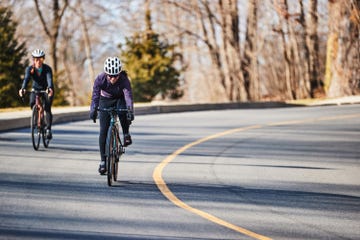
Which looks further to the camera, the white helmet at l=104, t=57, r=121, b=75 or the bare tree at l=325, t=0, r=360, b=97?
the bare tree at l=325, t=0, r=360, b=97

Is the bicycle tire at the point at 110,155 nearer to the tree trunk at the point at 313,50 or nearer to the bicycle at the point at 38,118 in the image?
the bicycle at the point at 38,118

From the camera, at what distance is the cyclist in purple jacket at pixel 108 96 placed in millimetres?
11898

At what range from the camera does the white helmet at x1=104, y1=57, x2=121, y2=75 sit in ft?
38.2

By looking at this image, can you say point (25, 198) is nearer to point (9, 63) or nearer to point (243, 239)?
point (243, 239)

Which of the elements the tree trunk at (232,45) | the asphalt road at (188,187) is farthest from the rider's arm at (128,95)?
the tree trunk at (232,45)

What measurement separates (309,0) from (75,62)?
54327mm

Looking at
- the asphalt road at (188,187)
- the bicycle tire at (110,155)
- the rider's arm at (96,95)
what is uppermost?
the rider's arm at (96,95)

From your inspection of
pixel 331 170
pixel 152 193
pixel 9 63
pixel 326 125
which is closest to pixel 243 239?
pixel 152 193

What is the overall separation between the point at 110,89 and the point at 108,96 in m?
0.12

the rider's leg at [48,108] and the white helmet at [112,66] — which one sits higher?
the white helmet at [112,66]

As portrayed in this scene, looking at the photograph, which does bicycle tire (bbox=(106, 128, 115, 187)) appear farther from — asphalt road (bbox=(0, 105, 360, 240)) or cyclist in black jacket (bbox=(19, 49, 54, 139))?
cyclist in black jacket (bbox=(19, 49, 54, 139))

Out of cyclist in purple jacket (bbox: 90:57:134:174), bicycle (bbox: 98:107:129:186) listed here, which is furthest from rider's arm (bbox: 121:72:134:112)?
bicycle (bbox: 98:107:129:186)

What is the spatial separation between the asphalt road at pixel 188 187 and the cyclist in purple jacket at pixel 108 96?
81 cm

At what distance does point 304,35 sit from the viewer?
47594 millimetres
